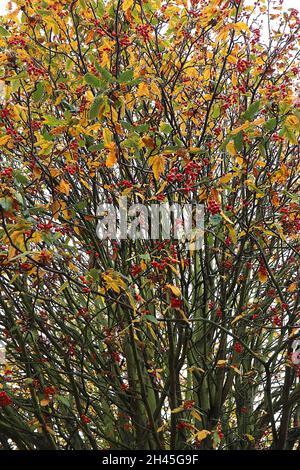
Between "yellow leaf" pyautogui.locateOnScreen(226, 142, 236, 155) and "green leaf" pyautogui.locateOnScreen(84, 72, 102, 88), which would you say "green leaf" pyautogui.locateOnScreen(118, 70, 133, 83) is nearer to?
"green leaf" pyautogui.locateOnScreen(84, 72, 102, 88)

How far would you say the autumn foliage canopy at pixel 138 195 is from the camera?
3.33 m

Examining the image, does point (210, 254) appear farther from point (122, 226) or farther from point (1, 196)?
point (1, 196)

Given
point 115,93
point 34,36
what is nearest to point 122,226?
point 115,93

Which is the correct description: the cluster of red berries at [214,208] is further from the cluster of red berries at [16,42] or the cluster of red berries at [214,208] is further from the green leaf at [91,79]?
the cluster of red berries at [16,42]

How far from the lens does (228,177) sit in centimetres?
337

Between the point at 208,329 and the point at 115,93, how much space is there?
9.82ft

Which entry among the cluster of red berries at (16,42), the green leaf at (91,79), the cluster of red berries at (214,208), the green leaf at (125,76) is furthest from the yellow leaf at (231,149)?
the cluster of red berries at (16,42)

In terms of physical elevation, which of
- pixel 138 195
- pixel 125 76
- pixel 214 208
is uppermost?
pixel 125 76

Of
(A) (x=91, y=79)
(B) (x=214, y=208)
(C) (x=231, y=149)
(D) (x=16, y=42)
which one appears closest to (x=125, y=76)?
(A) (x=91, y=79)

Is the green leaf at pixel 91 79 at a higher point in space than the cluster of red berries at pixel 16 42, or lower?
lower

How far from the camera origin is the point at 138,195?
380 cm

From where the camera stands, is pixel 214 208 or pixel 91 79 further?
pixel 214 208

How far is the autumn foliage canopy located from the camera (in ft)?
10.9

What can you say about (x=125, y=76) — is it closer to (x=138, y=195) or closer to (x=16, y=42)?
(x=138, y=195)
